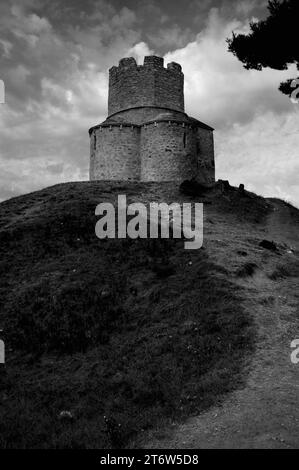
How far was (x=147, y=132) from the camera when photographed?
1549 inches

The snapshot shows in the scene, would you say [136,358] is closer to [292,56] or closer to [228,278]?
[228,278]

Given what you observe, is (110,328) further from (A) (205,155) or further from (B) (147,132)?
(A) (205,155)

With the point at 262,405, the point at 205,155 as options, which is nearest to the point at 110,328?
the point at 262,405

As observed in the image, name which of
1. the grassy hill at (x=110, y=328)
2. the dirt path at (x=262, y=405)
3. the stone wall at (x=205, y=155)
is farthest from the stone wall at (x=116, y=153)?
the dirt path at (x=262, y=405)

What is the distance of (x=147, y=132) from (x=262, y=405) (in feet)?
107

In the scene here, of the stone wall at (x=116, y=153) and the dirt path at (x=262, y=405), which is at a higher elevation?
the stone wall at (x=116, y=153)

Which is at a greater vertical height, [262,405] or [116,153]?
[116,153]

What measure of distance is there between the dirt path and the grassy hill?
0.41 meters

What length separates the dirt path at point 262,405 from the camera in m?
8.27

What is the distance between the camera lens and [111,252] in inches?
806

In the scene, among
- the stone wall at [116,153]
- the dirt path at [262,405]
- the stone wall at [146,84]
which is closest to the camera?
the dirt path at [262,405]

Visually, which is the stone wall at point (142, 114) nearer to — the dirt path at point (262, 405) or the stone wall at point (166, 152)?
the stone wall at point (166, 152)

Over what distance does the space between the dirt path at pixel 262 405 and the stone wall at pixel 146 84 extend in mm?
29999

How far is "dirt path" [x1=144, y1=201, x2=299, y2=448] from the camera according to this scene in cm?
827
